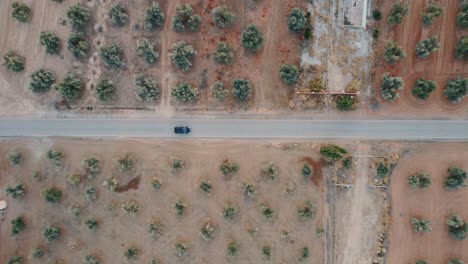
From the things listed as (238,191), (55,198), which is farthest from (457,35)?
(55,198)

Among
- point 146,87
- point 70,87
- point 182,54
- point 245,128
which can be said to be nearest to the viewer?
point 182,54

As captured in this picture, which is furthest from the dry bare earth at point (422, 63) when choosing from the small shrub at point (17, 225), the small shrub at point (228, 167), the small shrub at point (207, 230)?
the small shrub at point (17, 225)

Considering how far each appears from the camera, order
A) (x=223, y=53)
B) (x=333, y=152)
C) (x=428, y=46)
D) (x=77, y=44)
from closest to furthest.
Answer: (x=428, y=46) < (x=333, y=152) < (x=223, y=53) < (x=77, y=44)

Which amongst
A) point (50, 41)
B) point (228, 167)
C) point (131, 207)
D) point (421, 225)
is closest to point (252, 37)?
point (228, 167)

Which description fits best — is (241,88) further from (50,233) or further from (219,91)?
(50,233)

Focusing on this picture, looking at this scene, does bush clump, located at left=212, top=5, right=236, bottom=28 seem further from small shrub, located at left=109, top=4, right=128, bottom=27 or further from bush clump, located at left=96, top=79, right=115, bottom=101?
bush clump, located at left=96, top=79, right=115, bottom=101

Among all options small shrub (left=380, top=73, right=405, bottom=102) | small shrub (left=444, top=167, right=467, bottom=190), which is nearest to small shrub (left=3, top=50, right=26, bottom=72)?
small shrub (left=380, top=73, right=405, bottom=102)
